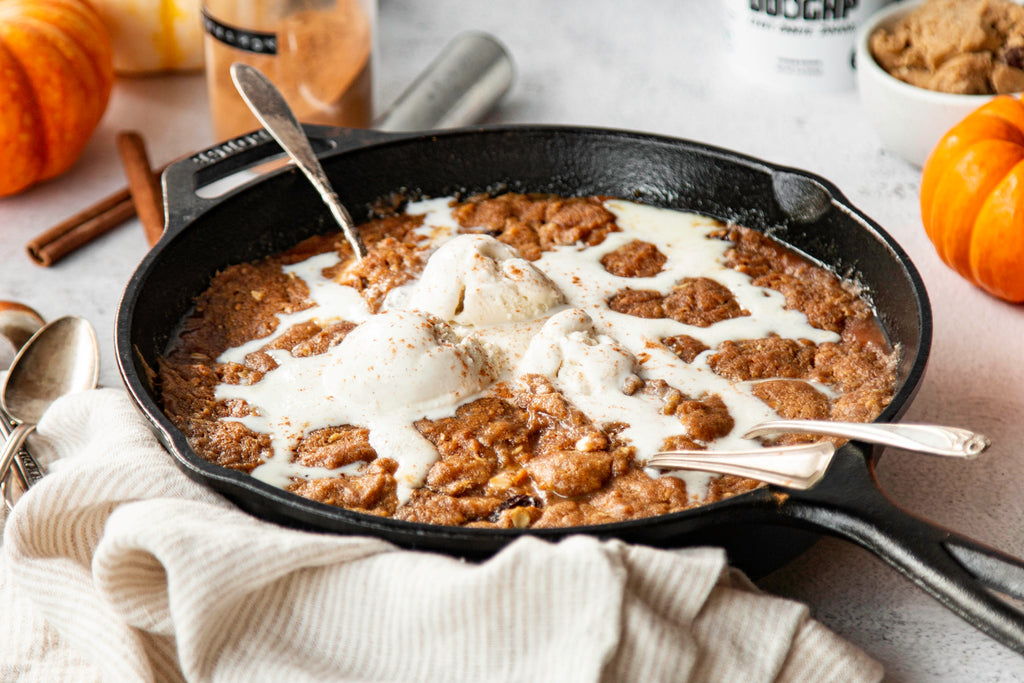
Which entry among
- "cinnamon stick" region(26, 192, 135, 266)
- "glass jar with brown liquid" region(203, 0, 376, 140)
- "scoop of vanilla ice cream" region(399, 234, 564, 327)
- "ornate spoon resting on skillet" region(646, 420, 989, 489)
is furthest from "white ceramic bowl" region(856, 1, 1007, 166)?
"cinnamon stick" region(26, 192, 135, 266)

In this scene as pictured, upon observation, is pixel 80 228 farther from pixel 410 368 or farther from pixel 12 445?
pixel 410 368

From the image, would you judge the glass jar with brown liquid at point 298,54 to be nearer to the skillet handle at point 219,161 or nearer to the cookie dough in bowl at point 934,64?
the skillet handle at point 219,161

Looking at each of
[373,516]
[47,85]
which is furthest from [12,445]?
[47,85]

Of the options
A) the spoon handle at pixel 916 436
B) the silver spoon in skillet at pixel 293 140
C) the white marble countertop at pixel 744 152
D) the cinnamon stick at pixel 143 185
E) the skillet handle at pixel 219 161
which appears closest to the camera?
the spoon handle at pixel 916 436

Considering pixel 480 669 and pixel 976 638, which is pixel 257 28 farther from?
pixel 976 638

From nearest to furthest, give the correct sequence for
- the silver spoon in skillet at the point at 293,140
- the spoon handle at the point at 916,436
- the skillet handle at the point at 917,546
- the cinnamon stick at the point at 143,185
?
1. the skillet handle at the point at 917,546
2. the spoon handle at the point at 916,436
3. the silver spoon in skillet at the point at 293,140
4. the cinnamon stick at the point at 143,185

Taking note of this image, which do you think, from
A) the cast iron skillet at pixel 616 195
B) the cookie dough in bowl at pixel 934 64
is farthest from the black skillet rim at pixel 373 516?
the cookie dough in bowl at pixel 934 64
